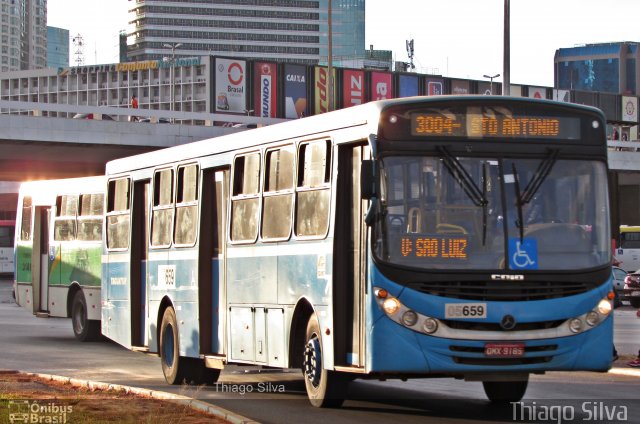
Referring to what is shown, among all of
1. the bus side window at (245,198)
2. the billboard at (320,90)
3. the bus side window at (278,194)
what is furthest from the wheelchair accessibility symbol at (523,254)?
the billboard at (320,90)

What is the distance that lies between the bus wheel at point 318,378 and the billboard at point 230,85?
450 feet

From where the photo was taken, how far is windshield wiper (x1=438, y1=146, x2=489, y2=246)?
39.9 ft

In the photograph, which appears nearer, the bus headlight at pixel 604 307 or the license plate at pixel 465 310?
the license plate at pixel 465 310

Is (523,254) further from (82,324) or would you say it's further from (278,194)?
(82,324)

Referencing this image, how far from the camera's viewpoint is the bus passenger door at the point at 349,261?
41.0 feet

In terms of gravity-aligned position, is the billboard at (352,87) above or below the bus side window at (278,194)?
above

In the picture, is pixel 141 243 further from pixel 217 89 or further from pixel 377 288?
pixel 217 89

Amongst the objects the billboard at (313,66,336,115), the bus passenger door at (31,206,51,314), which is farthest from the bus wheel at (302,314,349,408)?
the billboard at (313,66,336,115)

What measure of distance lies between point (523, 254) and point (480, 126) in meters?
1.25

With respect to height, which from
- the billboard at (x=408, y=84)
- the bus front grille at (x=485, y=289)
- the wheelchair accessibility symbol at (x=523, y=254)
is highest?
the billboard at (x=408, y=84)

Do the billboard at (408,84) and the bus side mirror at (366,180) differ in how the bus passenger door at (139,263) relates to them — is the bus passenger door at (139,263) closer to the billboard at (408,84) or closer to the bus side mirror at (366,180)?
the bus side mirror at (366,180)

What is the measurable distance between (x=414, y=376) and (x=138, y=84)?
176 meters

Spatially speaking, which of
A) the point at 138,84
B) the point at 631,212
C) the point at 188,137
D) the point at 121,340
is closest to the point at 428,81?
the point at 138,84

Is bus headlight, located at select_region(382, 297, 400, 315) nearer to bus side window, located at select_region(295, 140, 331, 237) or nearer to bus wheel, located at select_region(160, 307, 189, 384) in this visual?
bus side window, located at select_region(295, 140, 331, 237)
